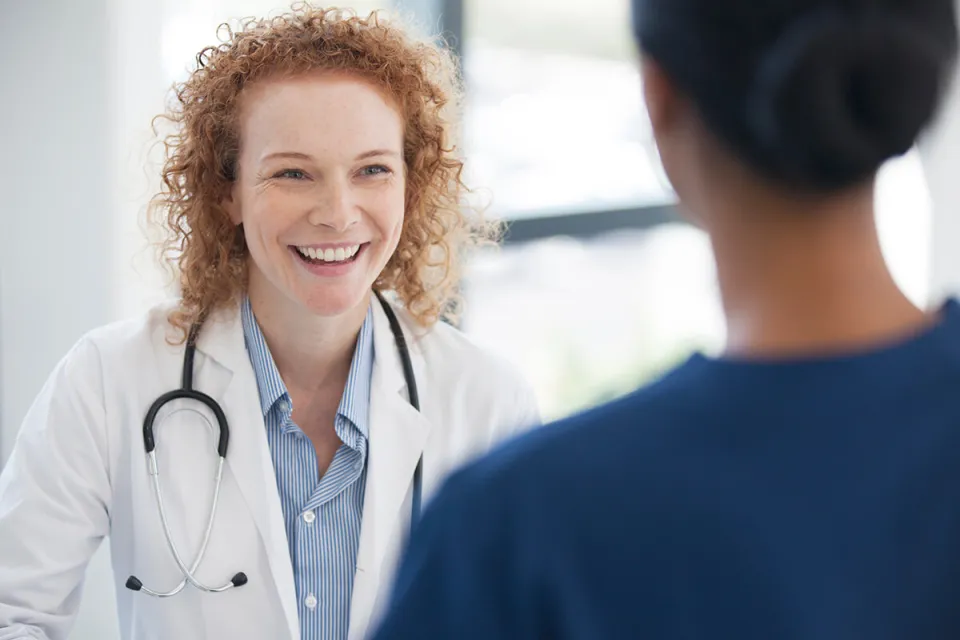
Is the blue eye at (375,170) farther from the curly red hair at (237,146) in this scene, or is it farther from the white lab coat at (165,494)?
the white lab coat at (165,494)

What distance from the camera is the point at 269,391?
147 cm

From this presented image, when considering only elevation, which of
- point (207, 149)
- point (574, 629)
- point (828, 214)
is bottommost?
point (574, 629)

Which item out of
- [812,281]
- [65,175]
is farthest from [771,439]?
[65,175]

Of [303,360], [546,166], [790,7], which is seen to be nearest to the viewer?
[790,7]

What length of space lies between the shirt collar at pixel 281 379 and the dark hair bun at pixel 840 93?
105 centimetres

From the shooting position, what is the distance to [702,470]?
49 centimetres

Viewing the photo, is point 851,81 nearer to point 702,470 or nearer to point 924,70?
point 924,70

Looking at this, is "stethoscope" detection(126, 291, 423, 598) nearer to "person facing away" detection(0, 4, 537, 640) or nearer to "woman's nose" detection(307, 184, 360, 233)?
"person facing away" detection(0, 4, 537, 640)

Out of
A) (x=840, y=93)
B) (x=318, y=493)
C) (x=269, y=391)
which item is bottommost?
(x=318, y=493)

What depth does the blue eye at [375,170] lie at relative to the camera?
4.79 ft

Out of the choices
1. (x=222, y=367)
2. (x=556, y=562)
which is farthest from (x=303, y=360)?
(x=556, y=562)

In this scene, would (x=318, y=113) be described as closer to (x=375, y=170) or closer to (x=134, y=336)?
(x=375, y=170)

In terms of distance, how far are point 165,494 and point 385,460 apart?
11.7 inches

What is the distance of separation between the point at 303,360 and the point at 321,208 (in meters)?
0.24
